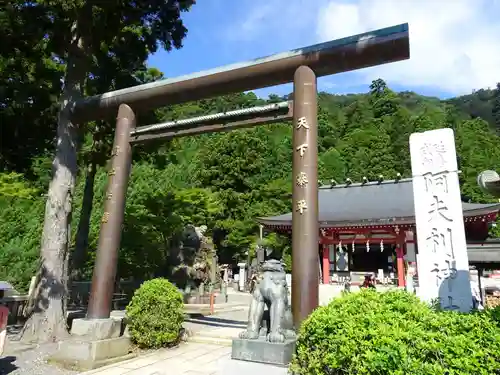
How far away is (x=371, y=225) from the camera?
16.7 m

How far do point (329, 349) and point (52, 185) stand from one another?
23.0 ft

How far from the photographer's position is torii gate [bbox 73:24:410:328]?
5.66m

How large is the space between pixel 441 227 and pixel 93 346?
18.7ft

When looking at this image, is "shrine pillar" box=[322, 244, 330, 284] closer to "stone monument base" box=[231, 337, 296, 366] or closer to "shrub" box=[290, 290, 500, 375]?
"stone monument base" box=[231, 337, 296, 366]

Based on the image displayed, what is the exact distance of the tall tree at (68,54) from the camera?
294 inches

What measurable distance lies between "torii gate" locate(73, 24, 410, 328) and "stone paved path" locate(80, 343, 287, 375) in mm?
1124

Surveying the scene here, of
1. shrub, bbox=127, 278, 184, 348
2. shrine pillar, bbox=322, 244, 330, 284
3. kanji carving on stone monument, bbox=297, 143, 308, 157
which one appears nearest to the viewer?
kanji carving on stone monument, bbox=297, 143, 308, 157

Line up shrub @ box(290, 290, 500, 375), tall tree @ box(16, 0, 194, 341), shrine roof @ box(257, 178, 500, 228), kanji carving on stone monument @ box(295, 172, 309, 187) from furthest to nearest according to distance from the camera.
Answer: shrine roof @ box(257, 178, 500, 228), tall tree @ box(16, 0, 194, 341), kanji carving on stone monument @ box(295, 172, 309, 187), shrub @ box(290, 290, 500, 375)

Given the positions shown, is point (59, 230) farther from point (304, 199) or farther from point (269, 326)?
point (304, 199)

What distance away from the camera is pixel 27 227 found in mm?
17203

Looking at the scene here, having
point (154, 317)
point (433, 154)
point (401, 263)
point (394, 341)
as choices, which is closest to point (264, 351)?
point (394, 341)

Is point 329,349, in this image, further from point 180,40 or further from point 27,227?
point 27,227

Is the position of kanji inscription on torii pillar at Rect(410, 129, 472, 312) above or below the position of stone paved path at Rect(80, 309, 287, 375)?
above

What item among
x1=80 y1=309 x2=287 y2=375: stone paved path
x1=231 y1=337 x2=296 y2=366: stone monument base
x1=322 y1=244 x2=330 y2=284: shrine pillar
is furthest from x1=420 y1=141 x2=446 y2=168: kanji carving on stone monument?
x1=322 y1=244 x2=330 y2=284: shrine pillar
